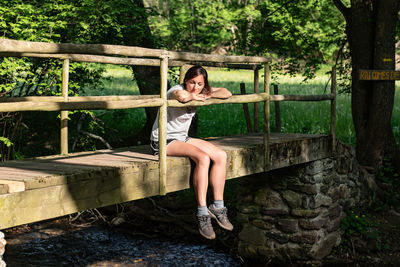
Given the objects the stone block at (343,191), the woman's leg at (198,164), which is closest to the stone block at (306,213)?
the stone block at (343,191)

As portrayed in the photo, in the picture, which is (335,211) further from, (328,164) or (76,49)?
(76,49)

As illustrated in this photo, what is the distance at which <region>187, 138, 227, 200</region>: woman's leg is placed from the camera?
205 inches

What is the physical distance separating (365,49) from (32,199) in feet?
22.7

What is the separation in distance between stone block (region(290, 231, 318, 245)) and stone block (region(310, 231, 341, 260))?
0.09 meters

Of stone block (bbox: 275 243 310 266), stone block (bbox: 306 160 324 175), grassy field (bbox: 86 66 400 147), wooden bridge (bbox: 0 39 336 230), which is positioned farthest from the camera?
grassy field (bbox: 86 66 400 147)

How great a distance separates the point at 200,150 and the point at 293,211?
3.35 m

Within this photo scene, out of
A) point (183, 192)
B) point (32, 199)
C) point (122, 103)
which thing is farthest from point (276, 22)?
point (32, 199)

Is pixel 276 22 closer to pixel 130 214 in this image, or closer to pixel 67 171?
pixel 130 214

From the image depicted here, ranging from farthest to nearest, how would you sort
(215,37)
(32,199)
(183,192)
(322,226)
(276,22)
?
(215,37) < (276,22) < (183,192) < (322,226) < (32,199)

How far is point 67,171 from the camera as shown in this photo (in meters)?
4.30

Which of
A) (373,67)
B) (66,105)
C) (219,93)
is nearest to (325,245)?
(373,67)

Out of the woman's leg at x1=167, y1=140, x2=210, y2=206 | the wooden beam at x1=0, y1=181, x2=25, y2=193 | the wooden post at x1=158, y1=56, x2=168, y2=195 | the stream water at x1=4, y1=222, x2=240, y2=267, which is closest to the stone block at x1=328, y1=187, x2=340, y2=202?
the stream water at x1=4, y1=222, x2=240, y2=267

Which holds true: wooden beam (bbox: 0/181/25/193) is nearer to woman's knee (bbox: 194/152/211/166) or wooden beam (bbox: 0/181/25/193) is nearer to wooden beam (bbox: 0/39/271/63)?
wooden beam (bbox: 0/39/271/63)

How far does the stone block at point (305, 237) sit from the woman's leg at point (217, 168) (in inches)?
126
